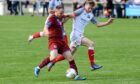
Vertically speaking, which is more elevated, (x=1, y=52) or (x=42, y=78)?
(x=42, y=78)

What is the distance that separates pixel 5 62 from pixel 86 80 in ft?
15.0

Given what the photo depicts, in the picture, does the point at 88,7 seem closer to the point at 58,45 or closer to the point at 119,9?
the point at 58,45

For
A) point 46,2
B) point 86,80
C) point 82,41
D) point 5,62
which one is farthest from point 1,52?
point 46,2

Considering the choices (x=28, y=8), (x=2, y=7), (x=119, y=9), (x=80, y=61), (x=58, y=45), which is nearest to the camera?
(x=58, y=45)

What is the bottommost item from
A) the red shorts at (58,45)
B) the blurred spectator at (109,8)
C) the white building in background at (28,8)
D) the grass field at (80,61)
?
the white building in background at (28,8)

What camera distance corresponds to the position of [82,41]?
16.3 metres

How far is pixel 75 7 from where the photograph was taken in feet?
170

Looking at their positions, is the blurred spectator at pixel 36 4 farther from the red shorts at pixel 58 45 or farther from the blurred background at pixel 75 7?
the red shorts at pixel 58 45

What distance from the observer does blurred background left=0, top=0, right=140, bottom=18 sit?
48656 millimetres

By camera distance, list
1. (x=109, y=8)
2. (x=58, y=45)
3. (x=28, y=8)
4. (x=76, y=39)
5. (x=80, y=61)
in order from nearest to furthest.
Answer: (x=58, y=45) → (x=76, y=39) → (x=80, y=61) → (x=109, y=8) → (x=28, y=8)

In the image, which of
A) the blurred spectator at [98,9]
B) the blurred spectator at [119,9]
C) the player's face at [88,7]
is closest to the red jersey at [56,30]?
the player's face at [88,7]

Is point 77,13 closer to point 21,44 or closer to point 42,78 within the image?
point 42,78

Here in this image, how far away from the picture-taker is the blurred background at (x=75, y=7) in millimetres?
48656

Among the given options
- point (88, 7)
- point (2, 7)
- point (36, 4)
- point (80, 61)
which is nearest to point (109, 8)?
point (36, 4)
